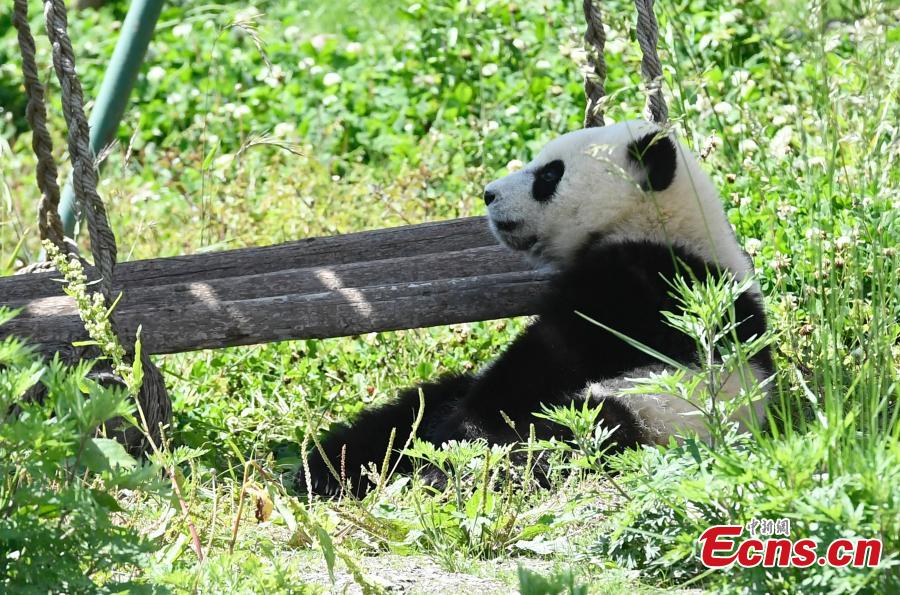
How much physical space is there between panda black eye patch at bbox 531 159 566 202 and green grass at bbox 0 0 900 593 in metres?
0.45

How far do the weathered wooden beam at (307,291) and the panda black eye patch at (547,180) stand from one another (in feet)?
0.88

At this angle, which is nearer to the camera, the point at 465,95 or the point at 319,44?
the point at 465,95

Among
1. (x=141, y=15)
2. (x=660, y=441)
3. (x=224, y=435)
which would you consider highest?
(x=141, y=15)

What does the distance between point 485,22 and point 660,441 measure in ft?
15.0

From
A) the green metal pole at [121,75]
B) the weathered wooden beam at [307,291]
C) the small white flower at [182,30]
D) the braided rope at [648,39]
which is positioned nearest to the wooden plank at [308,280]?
the weathered wooden beam at [307,291]

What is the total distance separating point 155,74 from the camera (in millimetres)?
7957

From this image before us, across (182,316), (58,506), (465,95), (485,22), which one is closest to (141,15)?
(182,316)

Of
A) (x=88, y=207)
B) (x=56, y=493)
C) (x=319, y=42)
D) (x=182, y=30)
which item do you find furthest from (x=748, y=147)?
(x=182, y=30)

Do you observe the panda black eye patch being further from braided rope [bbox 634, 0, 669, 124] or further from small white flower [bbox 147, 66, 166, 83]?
small white flower [bbox 147, 66, 166, 83]

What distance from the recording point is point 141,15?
4.78 metres

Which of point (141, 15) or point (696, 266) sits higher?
point (141, 15)

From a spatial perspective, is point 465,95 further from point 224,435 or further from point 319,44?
point 224,435

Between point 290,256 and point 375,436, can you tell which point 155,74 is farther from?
point 375,436

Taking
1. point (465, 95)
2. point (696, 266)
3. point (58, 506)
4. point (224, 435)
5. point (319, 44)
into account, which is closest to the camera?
point (58, 506)
